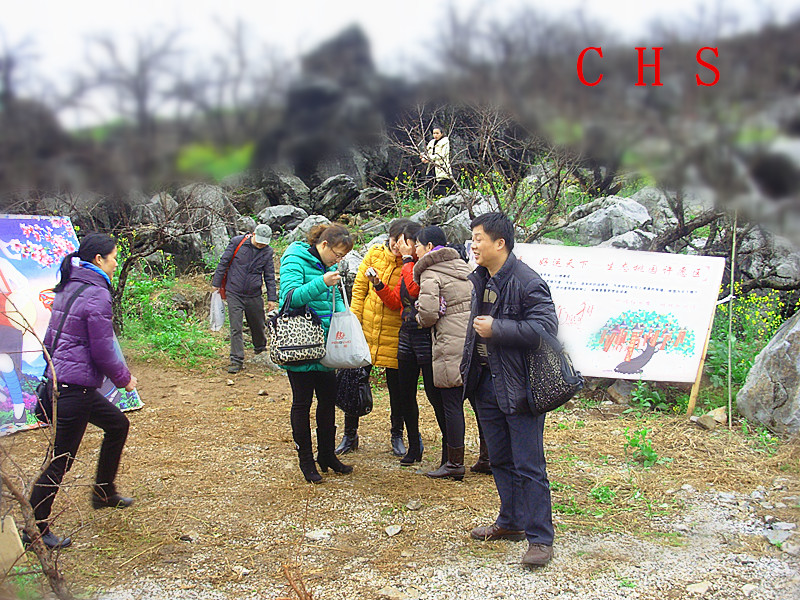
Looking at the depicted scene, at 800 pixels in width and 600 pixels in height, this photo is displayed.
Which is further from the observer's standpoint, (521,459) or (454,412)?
(454,412)

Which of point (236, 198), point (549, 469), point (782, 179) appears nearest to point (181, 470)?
point (549, 469)

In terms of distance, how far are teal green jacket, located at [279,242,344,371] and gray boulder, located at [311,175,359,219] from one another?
2632 millimetres

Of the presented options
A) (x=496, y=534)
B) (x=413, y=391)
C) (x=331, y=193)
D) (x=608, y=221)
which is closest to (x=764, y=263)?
(x=608, y=221)

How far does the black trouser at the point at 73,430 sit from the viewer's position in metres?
3.39

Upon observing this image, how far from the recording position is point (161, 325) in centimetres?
909

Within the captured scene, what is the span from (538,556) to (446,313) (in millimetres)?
1649

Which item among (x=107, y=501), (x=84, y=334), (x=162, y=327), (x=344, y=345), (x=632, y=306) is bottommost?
(x=107, y=501)

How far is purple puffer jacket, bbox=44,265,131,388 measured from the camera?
341 cm

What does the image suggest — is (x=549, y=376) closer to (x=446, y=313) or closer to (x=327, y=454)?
(x=446, y=313)

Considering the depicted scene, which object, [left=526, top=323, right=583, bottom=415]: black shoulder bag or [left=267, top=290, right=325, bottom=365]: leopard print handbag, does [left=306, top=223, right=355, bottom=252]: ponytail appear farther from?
[left=526, top=323, right=583, bottom=415]: black shoulder bag

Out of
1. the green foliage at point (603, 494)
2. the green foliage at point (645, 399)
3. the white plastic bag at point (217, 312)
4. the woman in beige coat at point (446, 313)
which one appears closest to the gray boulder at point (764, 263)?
the green foliage at point (645, 399)

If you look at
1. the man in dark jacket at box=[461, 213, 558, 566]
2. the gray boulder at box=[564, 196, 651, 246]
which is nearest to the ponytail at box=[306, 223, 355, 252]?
the man in dark jacket at box=[461, 213, 558, 566]

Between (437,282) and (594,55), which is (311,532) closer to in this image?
(437,282)

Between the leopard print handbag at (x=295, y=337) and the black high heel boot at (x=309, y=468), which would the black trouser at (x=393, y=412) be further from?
the leopard print handbag at (x=295, y=337)
